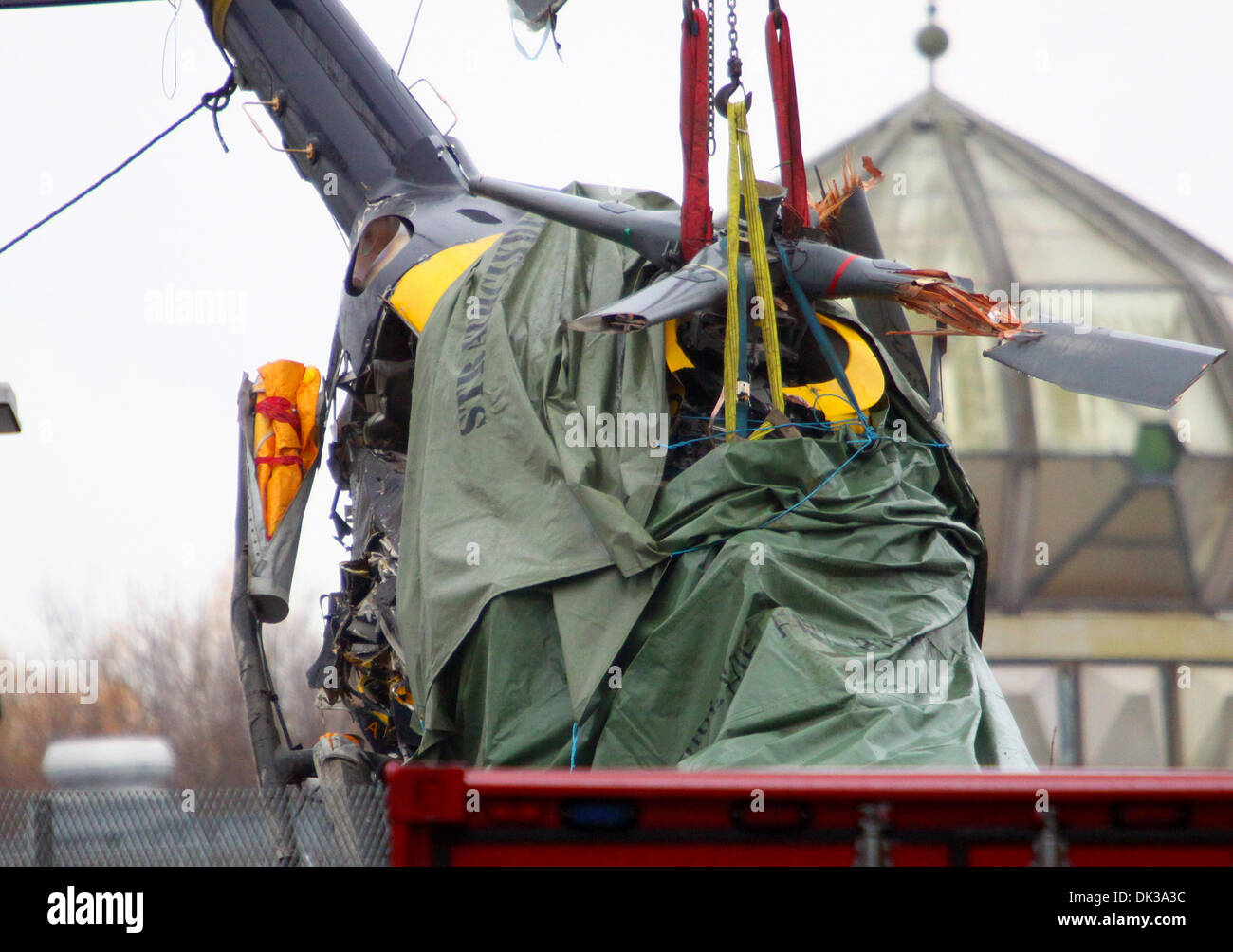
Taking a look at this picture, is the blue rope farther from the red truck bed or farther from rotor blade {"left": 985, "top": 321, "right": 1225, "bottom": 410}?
the red truck bed

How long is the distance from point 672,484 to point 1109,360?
2.72 meters

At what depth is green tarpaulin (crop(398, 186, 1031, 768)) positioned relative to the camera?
7.80 meters

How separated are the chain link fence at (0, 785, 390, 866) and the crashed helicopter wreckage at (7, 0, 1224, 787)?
806 millimetres

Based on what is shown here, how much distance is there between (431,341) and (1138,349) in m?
4.44

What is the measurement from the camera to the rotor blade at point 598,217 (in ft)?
32.9

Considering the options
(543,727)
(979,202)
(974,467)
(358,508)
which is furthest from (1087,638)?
(543,727)

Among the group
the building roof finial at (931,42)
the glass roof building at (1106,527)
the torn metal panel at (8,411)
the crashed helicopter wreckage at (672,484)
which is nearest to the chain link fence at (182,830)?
the crashed helicopter wreckage at (672,484)

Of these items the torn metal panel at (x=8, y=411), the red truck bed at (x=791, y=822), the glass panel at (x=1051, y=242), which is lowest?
the red truck bed at (x=791, y=822)

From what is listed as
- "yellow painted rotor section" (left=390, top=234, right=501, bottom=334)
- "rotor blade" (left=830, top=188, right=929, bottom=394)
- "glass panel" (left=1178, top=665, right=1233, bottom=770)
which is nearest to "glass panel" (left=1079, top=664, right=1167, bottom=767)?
"glass panel" (left=1178, top=665, right=1233, bottom=770)

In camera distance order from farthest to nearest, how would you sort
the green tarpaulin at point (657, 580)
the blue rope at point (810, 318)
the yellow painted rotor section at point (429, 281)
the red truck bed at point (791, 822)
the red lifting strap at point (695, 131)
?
1. the yellow painted rotor section at point (429, 281)
2. the red lifting strap at point (695, 131)
3. the blue rope at point (810, 318)
4. the green tarpaulin at point (657, 580)
5. the red truck bed at point (791, 822)

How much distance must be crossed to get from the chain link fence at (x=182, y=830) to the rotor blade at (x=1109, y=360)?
4.70 m

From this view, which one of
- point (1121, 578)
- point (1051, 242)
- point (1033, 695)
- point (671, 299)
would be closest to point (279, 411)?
point (671, 299)

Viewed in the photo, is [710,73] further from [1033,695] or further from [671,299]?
[1033,695]

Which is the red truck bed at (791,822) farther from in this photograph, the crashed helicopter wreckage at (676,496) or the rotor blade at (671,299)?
the rotor blade at (671,299)
